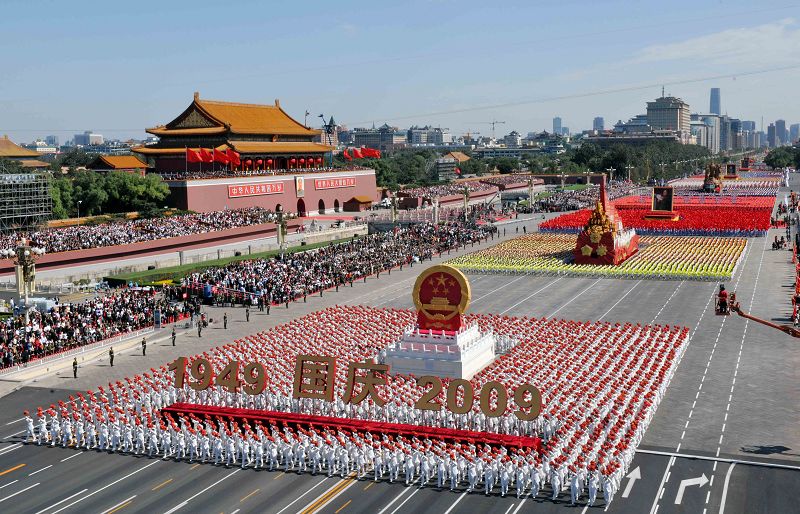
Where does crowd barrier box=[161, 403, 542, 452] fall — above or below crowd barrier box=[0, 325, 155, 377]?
below

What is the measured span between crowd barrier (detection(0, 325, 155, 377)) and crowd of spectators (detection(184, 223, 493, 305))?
827 centimetres

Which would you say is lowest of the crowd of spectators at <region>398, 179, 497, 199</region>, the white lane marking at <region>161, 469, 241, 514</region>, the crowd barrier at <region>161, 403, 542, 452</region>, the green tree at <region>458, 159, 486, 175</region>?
the white lane marking at <region>161, 469, 241, 514</region>

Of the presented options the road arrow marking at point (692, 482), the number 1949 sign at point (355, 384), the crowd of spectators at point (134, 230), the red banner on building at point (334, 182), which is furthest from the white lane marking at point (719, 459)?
the red banner on building at point (334, 182)

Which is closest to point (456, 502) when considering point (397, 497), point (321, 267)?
point (397, 497)

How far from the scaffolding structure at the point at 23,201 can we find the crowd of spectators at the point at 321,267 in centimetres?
1678

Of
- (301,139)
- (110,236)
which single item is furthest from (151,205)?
(301,139)

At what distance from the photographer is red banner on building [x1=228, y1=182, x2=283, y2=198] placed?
79750 mm

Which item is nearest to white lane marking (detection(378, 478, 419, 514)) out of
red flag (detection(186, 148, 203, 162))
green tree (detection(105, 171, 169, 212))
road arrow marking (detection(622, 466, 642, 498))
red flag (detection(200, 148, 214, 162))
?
road arrow marking (detection(622, 466, 642, 498))

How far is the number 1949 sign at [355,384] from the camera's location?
953 inches

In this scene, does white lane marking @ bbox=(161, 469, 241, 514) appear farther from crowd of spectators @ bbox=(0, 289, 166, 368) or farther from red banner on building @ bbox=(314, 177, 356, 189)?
red banner on building @ bbox=(314, 177, 356, 189)

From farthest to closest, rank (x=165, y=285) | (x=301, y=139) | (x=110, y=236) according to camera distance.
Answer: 1. (x=301, y=139)
2. (x=110, y=236)
3. (x=165, y=285)

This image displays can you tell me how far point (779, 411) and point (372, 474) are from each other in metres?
13.1

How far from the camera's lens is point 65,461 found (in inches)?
944

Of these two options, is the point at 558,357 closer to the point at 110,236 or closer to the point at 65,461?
the point at 65,461
